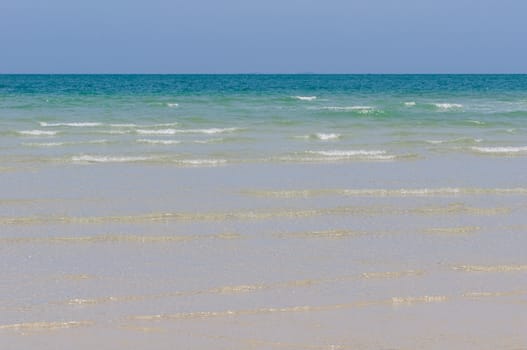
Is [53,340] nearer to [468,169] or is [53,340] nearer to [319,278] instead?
[319,278]

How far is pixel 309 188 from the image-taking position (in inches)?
496

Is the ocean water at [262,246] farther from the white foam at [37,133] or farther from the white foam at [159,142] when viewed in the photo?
the white foam at [37,133]

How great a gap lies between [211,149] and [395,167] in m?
4.32

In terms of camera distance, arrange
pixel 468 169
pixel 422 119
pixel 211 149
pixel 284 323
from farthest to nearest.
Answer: pixel 422 119, pixel 211 149, pixel 468 169, pixel 284 323

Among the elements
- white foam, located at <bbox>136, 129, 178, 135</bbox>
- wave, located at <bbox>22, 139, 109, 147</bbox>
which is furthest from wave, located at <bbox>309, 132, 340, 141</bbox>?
wave, located at <bbox>22, 139, 109, 147</bbox>

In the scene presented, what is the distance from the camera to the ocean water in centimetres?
649

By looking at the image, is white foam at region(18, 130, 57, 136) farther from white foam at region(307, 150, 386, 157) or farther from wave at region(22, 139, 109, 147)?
white foam at region(307, 150, 386, 157)

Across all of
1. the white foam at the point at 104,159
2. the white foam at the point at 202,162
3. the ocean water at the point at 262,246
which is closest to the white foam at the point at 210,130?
the ocean water at the point at 262,246

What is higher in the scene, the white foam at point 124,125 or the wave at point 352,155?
the wave at point 352,155

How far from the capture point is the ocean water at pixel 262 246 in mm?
6492

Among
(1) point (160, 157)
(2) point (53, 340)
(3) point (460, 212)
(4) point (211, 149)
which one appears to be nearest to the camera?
(2) point (53, 340)

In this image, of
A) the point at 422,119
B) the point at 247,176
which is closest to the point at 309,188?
the point at 247,176

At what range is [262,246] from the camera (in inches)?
352

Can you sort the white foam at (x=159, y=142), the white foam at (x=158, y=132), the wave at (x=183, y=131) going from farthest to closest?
the wave at (x=183, y=131), the white foam at (x=158, y=132), the white foam at (x=159, y=142)
